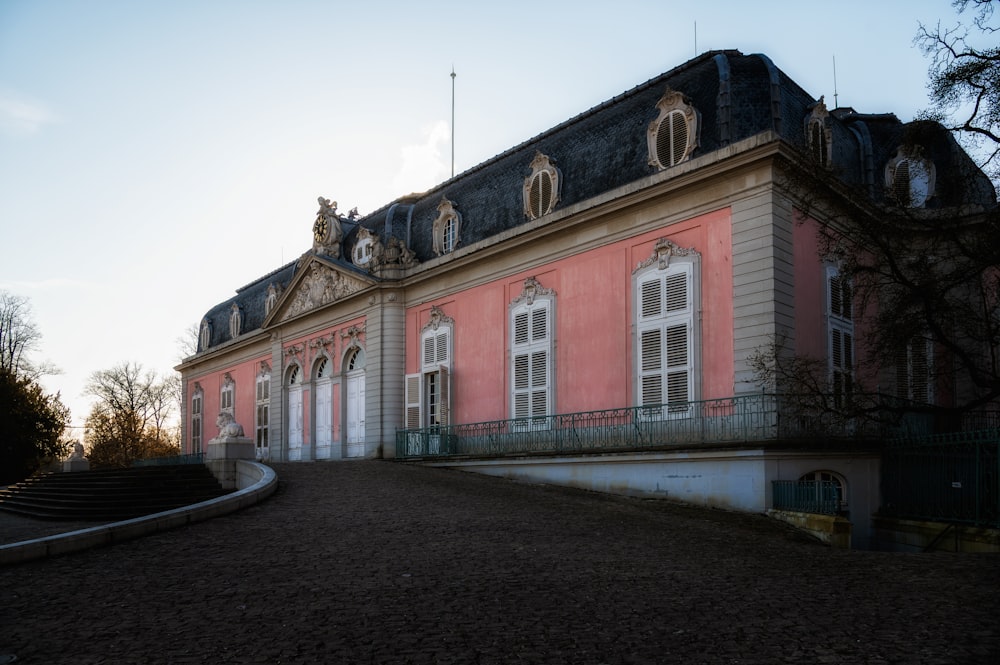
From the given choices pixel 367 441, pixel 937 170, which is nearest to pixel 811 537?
pixel 937 170

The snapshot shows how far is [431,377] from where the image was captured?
23.9m

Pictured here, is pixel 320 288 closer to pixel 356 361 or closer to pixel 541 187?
pixel 356 361

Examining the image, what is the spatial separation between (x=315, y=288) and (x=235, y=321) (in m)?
10.2

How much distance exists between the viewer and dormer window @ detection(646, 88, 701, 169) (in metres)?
17.2

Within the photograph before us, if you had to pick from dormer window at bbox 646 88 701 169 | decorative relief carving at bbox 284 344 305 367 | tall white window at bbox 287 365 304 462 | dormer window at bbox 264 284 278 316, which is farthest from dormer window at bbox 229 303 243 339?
dormer window at bbox 646 88 701 169

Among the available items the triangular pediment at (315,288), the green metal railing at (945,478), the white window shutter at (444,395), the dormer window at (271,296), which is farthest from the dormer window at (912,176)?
the dormer window at (271,296)

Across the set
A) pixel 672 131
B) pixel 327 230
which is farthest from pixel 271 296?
pixel 672 131

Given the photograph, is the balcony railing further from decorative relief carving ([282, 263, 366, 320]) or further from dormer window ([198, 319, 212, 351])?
dormer window ([198, 319, 212, 351])

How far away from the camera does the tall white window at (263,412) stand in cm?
3219

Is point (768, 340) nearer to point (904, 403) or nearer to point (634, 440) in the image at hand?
point (634, 440)

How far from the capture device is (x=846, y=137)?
765 inches

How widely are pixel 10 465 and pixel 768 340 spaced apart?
2977cm

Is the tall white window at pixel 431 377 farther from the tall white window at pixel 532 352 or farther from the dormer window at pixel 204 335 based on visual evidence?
the dormer window at pixel 204 335

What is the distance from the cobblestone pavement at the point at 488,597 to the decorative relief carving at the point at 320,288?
14671 millimetres
